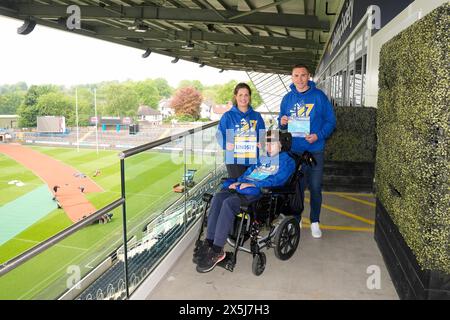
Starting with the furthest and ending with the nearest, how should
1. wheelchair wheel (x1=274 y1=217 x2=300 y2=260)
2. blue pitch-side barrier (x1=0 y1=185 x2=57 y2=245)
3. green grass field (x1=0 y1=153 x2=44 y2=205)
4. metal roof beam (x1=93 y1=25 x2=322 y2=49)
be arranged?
green grass field (x1=0 y1=153 x2=44 y2=205) < blue pitch-side barrier (x1=0 y1=185 x2=57 y2=245) < metal roof beam (x1=93 y1=25 x2=322 y2=49) < wheelchair wheel (x1=274 y1=217 x2=300 y2=260)

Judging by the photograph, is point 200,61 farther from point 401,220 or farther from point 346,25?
point 401,220

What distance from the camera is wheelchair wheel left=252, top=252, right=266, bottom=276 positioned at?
9.14ft

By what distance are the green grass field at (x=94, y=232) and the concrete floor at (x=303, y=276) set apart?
507 millimetres

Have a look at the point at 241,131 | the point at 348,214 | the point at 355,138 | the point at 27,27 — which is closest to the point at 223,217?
the point at 241,131

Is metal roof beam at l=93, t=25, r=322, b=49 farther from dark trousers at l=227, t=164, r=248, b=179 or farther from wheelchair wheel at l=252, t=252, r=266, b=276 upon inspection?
wheelchair wheel at l=252, t=252, r=266, b=276

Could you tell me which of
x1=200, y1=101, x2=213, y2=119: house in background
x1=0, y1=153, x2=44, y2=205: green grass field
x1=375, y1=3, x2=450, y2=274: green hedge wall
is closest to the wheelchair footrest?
x1=375, y1=3, x2=450, y2=274: green hedge wall

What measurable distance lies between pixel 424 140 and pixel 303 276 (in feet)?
4.46

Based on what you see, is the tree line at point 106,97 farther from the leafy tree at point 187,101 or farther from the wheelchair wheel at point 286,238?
the wheelchair wheel at point 286,238

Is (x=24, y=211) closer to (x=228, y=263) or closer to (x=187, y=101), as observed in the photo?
(x=187, y=101)

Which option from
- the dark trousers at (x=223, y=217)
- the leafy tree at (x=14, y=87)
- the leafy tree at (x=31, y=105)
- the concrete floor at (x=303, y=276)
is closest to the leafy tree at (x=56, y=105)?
the leafy tree at (x=31, y=105)

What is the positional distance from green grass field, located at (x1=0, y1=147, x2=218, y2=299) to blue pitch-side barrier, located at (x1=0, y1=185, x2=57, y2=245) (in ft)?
4.40

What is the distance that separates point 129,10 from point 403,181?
9461 mm
